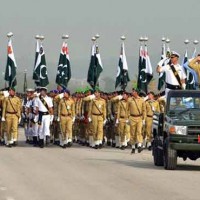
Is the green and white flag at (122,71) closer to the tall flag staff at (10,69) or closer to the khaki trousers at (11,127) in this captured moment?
the tall flag staff at (10,69)

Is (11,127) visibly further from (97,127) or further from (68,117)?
(97,127)

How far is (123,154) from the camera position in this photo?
2892 cm

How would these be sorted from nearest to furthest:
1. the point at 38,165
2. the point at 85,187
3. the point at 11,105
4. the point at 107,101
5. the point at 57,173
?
the point at 85,187 → the point at 57,173 → the point at 38,165 → the point at 11,105 → the point at 107,101

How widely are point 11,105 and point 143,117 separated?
5055mm

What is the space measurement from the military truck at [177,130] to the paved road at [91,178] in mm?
349

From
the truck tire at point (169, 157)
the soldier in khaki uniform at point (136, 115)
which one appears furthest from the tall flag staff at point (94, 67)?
the truck tire at point (169, 157)

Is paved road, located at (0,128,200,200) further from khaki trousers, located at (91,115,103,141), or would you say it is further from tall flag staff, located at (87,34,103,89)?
tall flag staff, located at (87,34,103,89)

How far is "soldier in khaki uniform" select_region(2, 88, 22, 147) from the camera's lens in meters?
33.2

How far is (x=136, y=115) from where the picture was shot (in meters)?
30.3

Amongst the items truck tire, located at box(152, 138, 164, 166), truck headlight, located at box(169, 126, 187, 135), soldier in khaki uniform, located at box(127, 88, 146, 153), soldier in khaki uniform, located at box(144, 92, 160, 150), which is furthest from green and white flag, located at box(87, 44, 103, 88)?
truck headlight, located at box(169, 126, 187, 135)

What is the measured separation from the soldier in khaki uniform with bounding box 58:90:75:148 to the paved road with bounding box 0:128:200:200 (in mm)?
5116

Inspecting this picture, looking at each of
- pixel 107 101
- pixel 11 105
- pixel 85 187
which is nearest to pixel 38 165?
pixel 85 187

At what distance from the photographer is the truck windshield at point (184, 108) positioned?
849 inches

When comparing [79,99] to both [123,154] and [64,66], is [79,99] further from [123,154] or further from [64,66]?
[123,154]
